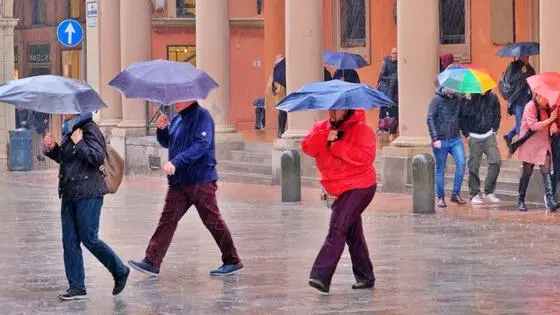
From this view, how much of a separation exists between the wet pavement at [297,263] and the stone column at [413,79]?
24.0 inches

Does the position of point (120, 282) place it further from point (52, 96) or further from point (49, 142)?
point (52, 96)

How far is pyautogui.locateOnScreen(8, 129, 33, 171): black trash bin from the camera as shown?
33.8m

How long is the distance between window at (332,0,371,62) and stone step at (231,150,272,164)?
12.9 ft

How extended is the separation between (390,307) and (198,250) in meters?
4.61

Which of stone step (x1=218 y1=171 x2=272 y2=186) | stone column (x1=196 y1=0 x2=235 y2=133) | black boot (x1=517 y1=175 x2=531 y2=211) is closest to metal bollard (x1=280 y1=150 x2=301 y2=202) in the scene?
stone step (x1=218 y1=171 x2=272 y2=186)

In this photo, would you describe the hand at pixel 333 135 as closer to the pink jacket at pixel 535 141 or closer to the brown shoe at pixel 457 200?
the pink jacket at pixel 535 141

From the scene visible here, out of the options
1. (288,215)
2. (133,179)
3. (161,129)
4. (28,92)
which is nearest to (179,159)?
(161,129)

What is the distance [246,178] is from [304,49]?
8.81 feet

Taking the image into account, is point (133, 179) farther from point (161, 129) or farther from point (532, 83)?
point (161, 129)

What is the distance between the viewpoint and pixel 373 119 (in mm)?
30156

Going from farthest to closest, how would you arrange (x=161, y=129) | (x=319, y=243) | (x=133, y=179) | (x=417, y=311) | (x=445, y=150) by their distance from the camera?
(x=133, y=179), (x=445, y=150), (x=319, y=243), (x=161, y=129), (x=417, y=311)

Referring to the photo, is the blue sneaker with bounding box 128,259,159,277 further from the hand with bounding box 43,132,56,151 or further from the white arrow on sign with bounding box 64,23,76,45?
the white arrow on sign with bounding box 64,23,76,45

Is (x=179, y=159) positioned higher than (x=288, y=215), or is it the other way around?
(x=179, y=159)

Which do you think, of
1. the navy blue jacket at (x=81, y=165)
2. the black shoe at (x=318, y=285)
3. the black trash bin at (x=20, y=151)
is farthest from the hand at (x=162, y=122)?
the black trash bin at (x=20, y=151)
